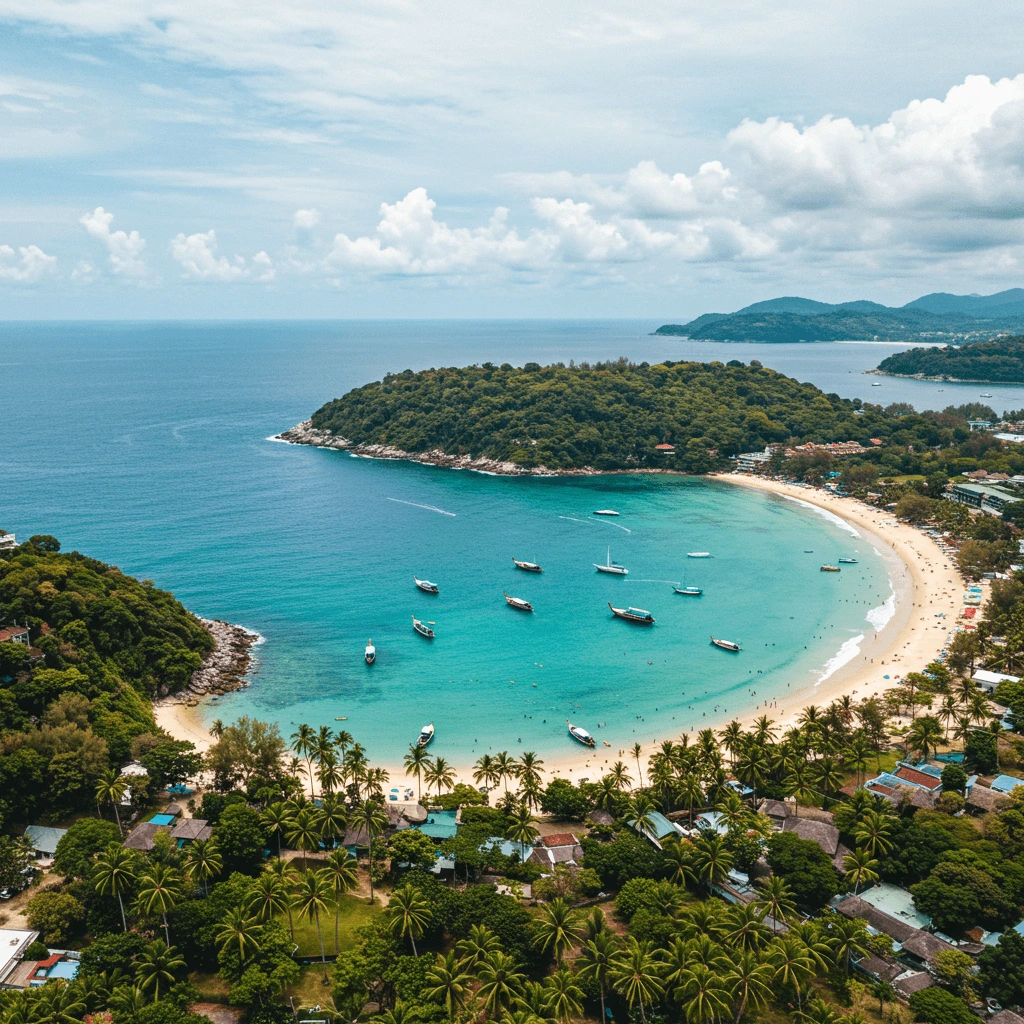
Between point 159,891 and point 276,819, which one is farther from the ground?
point 159,891

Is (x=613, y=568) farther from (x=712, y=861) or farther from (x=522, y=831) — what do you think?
(x=712, y=861)

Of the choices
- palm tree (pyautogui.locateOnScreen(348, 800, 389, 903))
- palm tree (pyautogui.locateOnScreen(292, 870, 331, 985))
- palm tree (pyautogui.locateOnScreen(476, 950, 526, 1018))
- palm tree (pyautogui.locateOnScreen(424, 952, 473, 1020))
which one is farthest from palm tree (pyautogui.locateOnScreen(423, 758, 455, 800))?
palm tree (pyautogui.locateOnScreen(476, 950, 526, 1018))

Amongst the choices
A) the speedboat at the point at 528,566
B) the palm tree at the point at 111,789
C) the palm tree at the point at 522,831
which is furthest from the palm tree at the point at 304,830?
the speedboat at the point at 528,566

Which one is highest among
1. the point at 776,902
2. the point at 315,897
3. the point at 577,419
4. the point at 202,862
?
Answer: the point at 577,419

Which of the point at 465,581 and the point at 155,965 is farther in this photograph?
the point at 465,581

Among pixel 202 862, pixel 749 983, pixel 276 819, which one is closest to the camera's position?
pixel 749 983

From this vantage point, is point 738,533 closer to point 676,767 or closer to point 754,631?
point 754,631

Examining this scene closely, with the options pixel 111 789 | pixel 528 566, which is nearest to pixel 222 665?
pixel 111 789

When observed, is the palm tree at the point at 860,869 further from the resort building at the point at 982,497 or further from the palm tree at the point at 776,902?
the resort building at the point at 982,497
